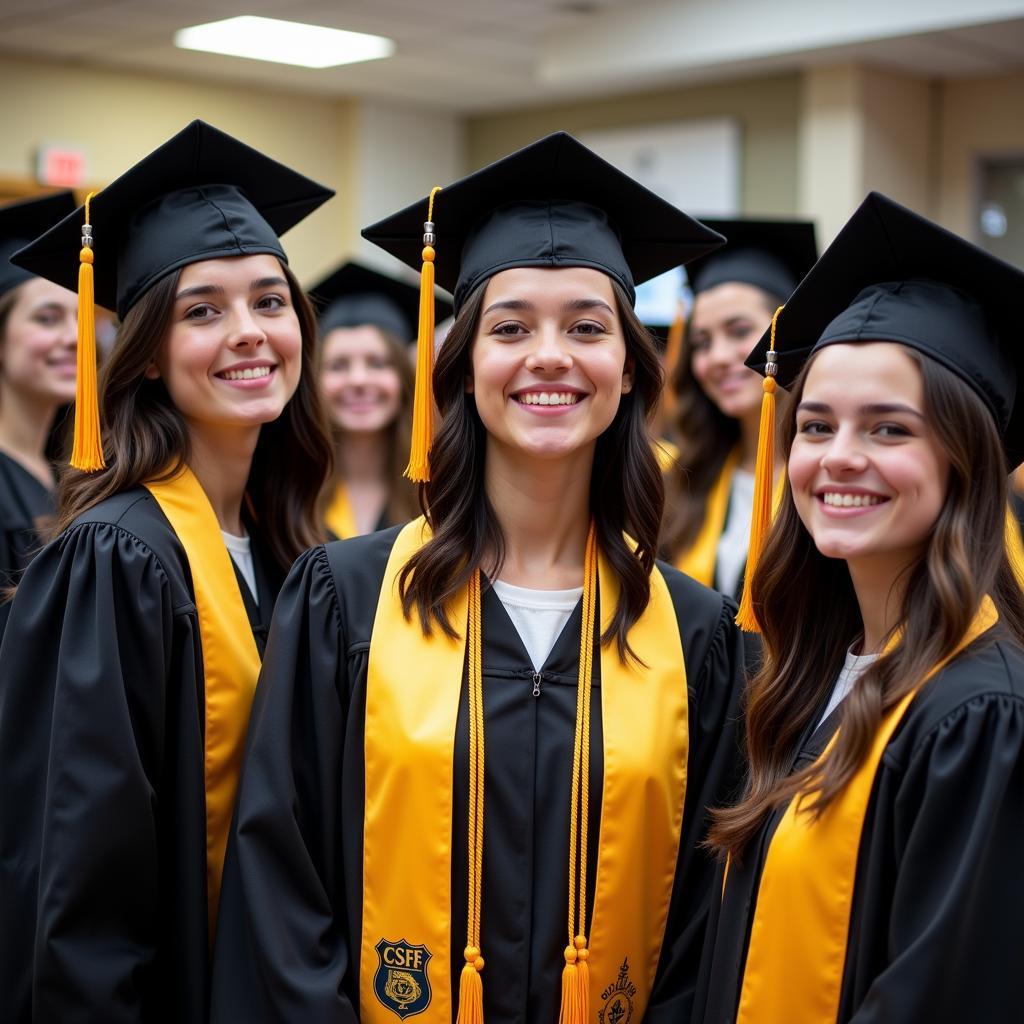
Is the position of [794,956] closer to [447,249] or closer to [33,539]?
[447,249]

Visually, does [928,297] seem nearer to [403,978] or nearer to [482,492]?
[482,492]

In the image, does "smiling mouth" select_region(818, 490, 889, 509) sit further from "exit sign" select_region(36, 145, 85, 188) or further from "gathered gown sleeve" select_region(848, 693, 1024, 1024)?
"exit sign" select_region(36, 145, 85, 188)

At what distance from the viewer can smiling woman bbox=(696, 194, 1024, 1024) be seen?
1.68 m

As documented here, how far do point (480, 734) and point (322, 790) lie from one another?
0.28m

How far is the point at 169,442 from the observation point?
256cm

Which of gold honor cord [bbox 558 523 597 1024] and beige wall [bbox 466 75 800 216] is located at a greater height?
beige wall [bbox 466 75 800 216]

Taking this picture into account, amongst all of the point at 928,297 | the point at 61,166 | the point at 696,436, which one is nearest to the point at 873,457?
the point at 928,297

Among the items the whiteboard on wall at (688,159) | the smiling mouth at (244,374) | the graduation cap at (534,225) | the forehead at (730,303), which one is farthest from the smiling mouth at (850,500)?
the whiteboard on wall at (688,159)

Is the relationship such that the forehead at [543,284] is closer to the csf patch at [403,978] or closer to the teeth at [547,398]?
the teeth at [547,398]

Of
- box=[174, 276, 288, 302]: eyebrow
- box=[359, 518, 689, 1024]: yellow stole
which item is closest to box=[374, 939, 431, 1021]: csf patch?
box=[359, 518, 689, 1024]: yellow stole

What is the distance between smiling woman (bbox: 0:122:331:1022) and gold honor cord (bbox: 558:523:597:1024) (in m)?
0.62

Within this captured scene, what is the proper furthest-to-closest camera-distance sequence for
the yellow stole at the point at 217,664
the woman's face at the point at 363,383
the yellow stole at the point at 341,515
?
the woman's face at the point at 363,383 < the yellow stole at the point at 341,515 < the yellow stole at the point at 217,664

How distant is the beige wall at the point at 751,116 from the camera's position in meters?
9.01

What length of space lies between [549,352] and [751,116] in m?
7.62
